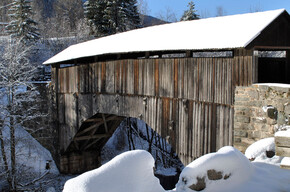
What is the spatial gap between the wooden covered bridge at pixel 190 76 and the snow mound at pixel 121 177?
157 inches

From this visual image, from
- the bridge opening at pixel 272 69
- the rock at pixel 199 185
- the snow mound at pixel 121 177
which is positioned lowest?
the rock at pixel 199 185

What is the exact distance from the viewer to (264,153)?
541cm

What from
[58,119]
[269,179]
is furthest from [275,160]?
[58,119]

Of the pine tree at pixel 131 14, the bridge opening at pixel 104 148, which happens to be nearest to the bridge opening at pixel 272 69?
the bridge opening at pixel 104 148

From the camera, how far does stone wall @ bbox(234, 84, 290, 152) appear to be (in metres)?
6.00

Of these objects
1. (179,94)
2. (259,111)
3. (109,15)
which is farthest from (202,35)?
(109,15)

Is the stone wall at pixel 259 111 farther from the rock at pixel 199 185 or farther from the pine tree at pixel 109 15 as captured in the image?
the pine tree at pixel 109 15

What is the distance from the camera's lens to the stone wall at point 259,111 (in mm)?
6004

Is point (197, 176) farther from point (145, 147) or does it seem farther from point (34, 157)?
point (145, 147)

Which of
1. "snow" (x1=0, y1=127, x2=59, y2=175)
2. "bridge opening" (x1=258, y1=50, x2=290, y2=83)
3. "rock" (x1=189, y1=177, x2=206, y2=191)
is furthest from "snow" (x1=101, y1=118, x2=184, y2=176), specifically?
"rock" (x1=189, y1=177, x2=206, y2=191)

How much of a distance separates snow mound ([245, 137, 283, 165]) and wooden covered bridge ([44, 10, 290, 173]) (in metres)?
1.39

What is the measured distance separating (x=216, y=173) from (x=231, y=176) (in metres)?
0.31

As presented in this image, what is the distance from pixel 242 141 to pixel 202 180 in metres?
3.17

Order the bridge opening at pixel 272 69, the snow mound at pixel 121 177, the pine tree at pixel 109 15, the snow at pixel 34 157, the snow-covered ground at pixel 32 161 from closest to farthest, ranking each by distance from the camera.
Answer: the snow mound at pixel 121 177
the bridge opening at pixel 272 69
the snow-covered ground at pixel 32 161
the snow at pixel 34 157
the pine tree at pixel 109 15
